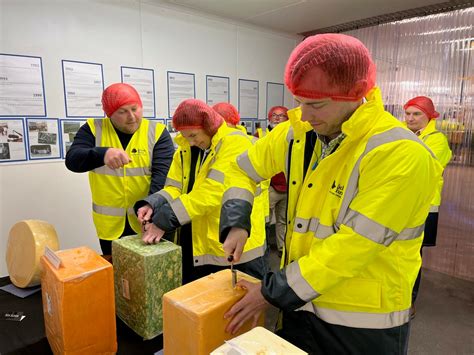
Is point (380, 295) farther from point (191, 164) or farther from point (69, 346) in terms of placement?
point (191, 164)

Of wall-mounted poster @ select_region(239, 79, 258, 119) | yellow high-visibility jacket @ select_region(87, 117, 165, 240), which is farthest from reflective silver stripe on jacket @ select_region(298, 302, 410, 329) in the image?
wall-mounted poster @ select_region(239, 79, 258, 119)

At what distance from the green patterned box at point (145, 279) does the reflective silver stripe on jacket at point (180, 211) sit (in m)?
0.25

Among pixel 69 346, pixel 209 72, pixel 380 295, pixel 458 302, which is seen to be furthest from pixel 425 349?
pixel 209 72

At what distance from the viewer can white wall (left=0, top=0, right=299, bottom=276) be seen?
101 inches

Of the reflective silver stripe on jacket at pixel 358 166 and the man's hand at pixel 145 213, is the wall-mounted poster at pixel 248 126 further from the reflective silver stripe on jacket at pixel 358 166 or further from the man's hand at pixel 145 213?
the reflective silver stripe on jacket at pixel 358 166

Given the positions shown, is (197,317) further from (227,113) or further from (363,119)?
(227,113)

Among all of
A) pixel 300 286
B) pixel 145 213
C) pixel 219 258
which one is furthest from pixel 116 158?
pixel 300 286

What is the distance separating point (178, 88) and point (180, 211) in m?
2.20

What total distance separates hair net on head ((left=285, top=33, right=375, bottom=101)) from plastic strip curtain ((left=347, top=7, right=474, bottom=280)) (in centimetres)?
302

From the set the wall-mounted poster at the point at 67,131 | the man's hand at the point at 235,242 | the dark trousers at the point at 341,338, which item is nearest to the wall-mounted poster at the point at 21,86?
the wall-mounted poster at the point at 67,131

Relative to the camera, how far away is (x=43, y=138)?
2691mm

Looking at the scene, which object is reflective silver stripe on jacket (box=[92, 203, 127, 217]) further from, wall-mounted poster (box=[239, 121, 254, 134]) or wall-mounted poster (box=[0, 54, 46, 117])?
wall-mounted poster (box=[239, 121, 254, 134])

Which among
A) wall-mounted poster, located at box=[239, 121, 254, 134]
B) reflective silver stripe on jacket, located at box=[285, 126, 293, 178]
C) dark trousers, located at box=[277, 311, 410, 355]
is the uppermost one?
wall-mounted poster, located at box=[239, 121, 254, 134]

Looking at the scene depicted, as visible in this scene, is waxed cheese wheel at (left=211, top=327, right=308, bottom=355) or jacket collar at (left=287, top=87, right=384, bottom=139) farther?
jacket collar at (left=287, top=87, right=384, bottom=139)
